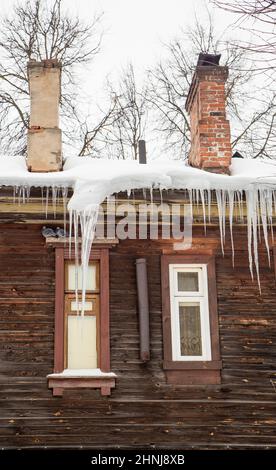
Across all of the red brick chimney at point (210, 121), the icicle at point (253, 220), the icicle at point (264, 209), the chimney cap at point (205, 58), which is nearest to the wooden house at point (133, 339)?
the icicle at point (253, 220)

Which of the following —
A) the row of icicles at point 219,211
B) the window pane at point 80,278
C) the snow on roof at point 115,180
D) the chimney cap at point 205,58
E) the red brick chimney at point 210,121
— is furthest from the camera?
the chimney cap at point 205,58

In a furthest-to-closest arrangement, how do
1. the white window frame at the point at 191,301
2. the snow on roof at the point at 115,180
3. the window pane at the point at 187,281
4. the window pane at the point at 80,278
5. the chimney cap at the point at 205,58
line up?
1. the chimney cap at the point at 205,58
2. the window pane at the point at 187,281
3. the window pane at the point at 80,278
4. the white window frame at the point at 191,301
5. the snow on roof at the point at 115,180

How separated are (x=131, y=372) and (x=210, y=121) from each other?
452 cm

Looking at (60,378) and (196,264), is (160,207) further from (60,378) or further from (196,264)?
(60,378)

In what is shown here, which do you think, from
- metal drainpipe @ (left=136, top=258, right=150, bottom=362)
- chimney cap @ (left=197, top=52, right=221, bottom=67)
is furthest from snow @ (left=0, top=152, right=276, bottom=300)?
chimney cap @ (left=197, top=52, right=221, bottom=67)

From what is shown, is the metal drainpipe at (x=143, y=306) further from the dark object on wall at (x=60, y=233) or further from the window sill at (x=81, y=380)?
the dark object on wall at (x=60, y=233)

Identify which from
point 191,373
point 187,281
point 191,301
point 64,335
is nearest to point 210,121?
point 187,281

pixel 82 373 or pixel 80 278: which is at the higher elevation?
pixel 80 278

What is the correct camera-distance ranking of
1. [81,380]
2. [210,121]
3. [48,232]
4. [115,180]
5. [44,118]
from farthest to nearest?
[210,121], [44,118], [48,232], [115,180], [81,380]

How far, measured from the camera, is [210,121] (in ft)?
36.2

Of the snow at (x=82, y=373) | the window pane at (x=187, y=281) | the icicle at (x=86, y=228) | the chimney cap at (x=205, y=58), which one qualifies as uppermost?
the chimney cap at (x=205, y=58)

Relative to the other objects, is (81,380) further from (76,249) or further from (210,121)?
(210,121)

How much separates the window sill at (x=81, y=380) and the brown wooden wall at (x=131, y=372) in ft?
0.35

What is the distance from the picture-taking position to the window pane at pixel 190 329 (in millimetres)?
9391
